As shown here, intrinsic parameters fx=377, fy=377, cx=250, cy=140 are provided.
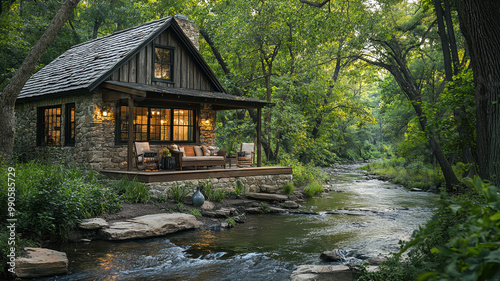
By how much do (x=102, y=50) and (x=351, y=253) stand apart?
38.3ft

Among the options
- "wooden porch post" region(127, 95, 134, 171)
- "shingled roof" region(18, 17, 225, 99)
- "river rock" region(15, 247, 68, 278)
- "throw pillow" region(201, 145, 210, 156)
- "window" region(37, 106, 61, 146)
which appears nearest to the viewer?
"river rock" region(15, 247, 68, 278)

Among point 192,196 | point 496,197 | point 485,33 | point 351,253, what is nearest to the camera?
point 496,197

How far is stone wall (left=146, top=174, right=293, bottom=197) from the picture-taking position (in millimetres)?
9969

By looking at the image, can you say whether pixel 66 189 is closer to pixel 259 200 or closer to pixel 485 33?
pixel 259 200

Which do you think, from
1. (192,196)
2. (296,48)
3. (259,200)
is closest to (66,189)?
(192,196)

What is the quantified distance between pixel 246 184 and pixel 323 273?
7.35 metres

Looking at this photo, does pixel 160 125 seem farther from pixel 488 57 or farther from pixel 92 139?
pixel 488 57

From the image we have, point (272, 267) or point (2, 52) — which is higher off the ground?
point (2, 52)

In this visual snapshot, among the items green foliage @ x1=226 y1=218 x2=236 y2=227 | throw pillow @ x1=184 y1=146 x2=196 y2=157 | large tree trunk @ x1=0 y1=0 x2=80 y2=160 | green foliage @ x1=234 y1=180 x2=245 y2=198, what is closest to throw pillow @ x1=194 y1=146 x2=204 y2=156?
throw pillow @ x1=184 y1=146 x2=196 y2=157

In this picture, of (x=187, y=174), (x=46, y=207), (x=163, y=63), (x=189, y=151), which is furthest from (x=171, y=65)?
(x=46, y=207)

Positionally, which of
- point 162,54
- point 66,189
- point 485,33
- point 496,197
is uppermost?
point 162,54

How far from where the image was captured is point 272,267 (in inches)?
224

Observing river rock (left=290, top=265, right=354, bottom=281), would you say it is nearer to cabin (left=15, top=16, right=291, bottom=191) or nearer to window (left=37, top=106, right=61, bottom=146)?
cabin (left=15, top=16, right=291, bottom=191)

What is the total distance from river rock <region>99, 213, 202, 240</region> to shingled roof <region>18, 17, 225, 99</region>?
5118 millimetres
